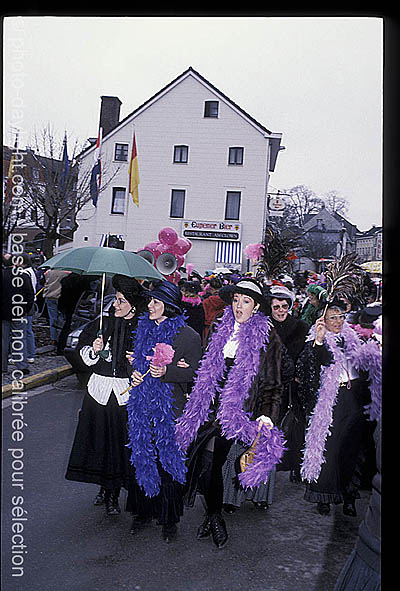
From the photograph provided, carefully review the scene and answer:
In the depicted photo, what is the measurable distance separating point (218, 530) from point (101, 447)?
992 millimetres

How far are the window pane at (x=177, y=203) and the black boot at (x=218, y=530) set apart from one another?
19354 millimetres

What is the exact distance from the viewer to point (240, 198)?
23469mm

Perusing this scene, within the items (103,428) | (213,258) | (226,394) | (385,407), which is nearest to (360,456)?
(226,394)

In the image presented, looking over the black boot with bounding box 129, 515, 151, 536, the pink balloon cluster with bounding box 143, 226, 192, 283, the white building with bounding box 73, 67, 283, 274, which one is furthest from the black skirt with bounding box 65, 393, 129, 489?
the white building with bounding box 73, 67, 283, 274

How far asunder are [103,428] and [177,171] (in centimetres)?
1952

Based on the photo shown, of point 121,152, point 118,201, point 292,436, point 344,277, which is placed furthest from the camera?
point 121,152

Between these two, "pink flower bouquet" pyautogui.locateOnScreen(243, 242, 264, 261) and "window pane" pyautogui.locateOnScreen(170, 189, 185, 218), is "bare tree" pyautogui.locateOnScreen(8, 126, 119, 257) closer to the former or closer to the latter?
"pink flower bouquet" pyautogui.locateOnScreen(243, 242, 264, 261)

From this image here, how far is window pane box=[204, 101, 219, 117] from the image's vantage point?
2350 centimetres

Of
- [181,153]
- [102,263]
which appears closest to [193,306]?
[102,263]

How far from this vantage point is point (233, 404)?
12.9 ft

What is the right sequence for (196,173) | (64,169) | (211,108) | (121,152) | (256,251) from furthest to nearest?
(211,108) → (196,173) → (121,152) → (64,169) → (256,251)

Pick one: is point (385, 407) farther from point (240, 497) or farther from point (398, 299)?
point (240, 497)

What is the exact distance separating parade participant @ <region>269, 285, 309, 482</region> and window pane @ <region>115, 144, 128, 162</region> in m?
17.8

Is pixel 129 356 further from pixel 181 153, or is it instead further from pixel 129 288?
pixel 181 153
